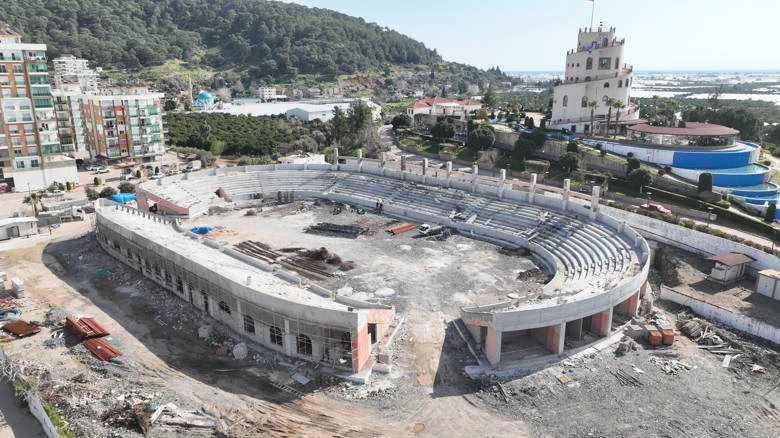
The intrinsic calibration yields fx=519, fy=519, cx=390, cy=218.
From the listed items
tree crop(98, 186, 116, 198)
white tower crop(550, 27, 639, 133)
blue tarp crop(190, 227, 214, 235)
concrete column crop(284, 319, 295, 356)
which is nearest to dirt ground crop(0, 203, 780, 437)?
concrete column crop(284, 319, 295, 356)

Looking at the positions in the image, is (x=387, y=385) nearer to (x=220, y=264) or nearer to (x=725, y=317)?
(x=220, y=264)

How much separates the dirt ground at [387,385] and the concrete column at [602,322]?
3.95 feet

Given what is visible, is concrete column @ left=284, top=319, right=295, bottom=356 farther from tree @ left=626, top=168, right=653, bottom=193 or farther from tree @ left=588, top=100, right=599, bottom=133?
tree @ left=588, top=100, right=599, bottom=133

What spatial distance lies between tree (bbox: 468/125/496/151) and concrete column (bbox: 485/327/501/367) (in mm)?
52785

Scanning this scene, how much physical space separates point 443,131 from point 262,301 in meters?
61.5

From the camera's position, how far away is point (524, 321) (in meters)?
25.4

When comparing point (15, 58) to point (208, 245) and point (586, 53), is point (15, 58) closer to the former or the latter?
point (208, 245)

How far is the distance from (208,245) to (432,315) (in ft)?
56.2

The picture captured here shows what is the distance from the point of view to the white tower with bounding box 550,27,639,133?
75875 mm

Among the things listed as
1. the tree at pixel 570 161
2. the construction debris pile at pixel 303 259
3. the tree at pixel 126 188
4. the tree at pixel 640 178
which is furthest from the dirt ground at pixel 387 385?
the tree at pixel 570 161

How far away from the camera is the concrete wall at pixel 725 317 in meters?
27.4

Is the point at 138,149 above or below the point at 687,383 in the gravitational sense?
above

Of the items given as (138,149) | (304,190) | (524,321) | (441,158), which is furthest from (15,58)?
(524,321)

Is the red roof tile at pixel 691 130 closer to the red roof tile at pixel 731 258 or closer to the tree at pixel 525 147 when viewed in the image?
the tree at pixel 525 147
